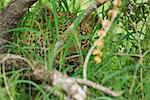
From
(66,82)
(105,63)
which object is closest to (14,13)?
(105,63)

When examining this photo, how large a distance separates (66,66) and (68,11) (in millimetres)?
722

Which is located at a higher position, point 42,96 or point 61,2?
point 61,2

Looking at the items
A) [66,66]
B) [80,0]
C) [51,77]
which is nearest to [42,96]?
[51,77]

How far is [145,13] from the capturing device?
338cm

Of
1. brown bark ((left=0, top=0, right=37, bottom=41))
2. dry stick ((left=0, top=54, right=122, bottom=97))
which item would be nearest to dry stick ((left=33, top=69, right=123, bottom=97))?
dry stick ((left=0, top=54, right=122, bottom=97))

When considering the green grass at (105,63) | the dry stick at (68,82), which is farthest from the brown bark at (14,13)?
the dry stick at (68,82)

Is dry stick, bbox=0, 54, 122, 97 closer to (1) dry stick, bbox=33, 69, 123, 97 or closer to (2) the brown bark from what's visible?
(1) dry stick, bbox=33, 69, 123, 97

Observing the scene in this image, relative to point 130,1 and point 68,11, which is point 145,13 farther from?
point 68,11

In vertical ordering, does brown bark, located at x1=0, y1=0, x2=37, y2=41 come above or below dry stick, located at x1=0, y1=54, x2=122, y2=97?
above

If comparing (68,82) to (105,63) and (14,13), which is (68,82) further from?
(14,13)

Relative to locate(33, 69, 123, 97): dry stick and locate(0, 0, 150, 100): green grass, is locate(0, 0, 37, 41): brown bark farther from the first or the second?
locate(33, 69, 123, 97): dry stick

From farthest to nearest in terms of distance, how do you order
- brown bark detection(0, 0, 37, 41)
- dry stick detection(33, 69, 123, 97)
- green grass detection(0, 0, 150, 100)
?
brown bark detection(0, 0, 37, 41) → green grass detection(0, 0, 150, 100) → dry stick detection(33, 69, 123, 97)

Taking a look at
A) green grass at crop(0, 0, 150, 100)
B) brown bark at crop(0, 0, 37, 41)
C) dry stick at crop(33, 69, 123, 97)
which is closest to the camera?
dry stick at crop(33, 69, 123, 97)

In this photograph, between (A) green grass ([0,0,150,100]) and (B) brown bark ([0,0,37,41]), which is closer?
(A) green grass ([0,0,150,100])
